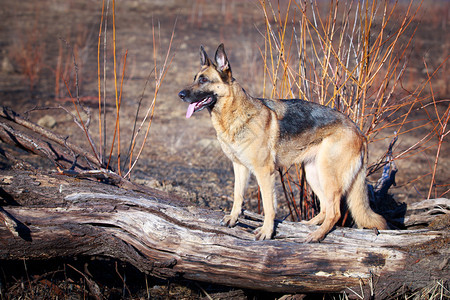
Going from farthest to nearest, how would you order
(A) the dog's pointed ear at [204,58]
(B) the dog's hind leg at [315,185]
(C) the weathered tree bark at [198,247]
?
1. (B) the dog's hind leg at [315,185]
2. (A) the dog's pointed ear at [204,58]
3. (C) the weathered tree bark at [198,247]

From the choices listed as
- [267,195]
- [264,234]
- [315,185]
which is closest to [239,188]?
[267,195]

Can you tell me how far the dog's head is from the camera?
365cm

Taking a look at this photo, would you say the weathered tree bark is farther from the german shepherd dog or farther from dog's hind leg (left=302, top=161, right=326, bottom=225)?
dog's hind leg (left=302, top=161, right=326, bottom=225)

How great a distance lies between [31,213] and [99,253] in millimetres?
645

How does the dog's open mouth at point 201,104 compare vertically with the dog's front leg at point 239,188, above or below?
above

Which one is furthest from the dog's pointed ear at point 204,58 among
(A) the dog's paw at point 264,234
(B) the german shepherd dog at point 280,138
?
(A) the dog's paw at point 264,234

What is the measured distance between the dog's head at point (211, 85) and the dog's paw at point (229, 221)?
39.7 inches

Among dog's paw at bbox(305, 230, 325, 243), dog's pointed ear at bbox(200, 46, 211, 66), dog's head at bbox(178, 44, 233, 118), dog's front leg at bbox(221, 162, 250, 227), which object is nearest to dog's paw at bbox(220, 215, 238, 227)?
dog's front leg at bbox(221, 162, 250, 227)

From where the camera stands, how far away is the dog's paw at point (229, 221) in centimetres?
354

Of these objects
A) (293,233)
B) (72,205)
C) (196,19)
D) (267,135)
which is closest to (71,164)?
(72,205)

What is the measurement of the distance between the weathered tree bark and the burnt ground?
89 centimetres

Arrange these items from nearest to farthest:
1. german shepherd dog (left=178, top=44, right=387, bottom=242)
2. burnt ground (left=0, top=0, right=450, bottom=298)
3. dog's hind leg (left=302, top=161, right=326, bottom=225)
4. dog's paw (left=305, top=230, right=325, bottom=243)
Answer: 1. dog's paw (left=305, top=230, right=325, bottom=243)
2. german shepherd dog (left=178, top=44, right=387, bottom=242)
3. dog's hind leg (left=302, top=161, right=326, bottom=225)
4. burnt ground (left=0, top=0, right=450, bottom=298)

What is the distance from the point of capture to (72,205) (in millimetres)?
3410

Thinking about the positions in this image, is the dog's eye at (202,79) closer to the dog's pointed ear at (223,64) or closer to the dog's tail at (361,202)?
the dog's pointed ear at (223,64)
